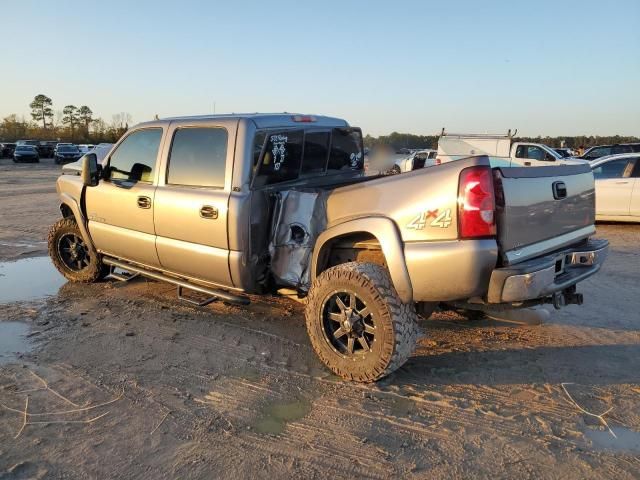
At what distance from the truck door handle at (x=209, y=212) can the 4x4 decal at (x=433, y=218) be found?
1.75 metres

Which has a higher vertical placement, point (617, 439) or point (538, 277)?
point (538, 277)

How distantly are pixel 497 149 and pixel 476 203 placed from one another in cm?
1917

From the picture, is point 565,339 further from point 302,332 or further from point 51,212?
point 51,212

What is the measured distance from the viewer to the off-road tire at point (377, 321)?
3535 mm

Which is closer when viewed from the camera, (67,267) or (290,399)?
(290,399)

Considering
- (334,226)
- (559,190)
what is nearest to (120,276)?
(334,226)

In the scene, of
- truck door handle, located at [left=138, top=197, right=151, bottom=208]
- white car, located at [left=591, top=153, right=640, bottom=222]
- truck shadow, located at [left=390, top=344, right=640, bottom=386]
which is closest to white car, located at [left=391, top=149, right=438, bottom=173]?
truck shadow, located at [left=390, top=344, right=640, bottom=386]

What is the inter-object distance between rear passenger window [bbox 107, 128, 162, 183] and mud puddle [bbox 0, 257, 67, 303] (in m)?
1.71

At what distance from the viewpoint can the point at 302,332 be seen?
→ 4840 mm

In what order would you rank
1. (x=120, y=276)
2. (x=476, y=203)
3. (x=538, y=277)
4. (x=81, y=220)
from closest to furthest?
(x=476, y=203) → (x=538, y=277) → (x=81, y=220) → (x=120, y=276)

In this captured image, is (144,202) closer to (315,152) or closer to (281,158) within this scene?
(281,158)

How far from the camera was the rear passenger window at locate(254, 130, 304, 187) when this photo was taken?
451 cm

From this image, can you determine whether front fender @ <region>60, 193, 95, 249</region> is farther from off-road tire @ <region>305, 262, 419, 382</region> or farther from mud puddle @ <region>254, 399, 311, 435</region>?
mud puddle @ <region>254, 399, 311, 435</region>

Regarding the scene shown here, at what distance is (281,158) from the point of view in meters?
4.71
